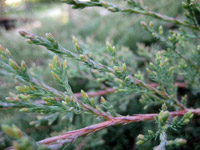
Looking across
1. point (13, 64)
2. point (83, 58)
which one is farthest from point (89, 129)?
point (13, 64)

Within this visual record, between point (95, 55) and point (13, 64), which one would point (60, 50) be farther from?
point (95, 55)

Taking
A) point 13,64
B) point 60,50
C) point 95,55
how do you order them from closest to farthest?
point 13,64 < point 60,50 < point 95,55

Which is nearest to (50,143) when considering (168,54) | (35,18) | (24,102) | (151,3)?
(24,102)

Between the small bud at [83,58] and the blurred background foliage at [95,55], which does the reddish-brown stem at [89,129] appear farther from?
the blurred background foliage at [95,55]

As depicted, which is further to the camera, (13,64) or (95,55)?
(95,55)

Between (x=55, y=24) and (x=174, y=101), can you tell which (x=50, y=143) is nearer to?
(x=174, y=101)

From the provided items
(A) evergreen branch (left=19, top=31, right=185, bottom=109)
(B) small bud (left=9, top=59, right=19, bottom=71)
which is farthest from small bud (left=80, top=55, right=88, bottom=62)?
(B) small bud (left=9, top=59, right=19, bottom=71)

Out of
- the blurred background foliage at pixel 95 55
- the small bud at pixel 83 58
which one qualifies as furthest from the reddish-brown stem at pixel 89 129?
the blurred background foliage at pixel 95 55

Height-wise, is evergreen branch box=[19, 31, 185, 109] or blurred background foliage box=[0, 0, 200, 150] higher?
evergreen branch box=[19, 31, 185, 109]

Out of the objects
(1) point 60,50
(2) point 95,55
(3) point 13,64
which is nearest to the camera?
(3) point 13,64

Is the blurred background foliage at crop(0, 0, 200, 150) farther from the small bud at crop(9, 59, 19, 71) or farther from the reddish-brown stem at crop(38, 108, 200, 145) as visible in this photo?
the reddish-brown stem at crop(38, 108, 200, 145)

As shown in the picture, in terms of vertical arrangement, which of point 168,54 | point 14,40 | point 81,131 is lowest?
point 14,40
